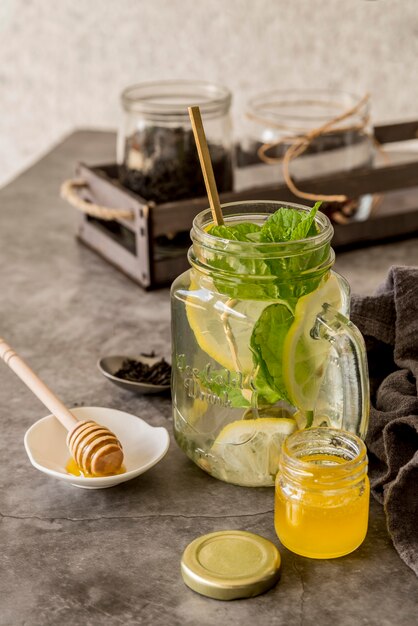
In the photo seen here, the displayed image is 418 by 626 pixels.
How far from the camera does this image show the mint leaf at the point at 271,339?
91 cm

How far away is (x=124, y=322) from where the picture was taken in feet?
4.60

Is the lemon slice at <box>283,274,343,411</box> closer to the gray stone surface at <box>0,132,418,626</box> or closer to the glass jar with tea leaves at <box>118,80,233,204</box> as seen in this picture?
the gray stone surface at <box>0,132,418,626</box>

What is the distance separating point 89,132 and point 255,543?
66.6 inches

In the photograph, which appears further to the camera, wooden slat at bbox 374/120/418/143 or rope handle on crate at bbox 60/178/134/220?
wooden slat at bbox 374/120/418/143

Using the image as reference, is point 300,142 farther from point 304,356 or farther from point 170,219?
point 304,356

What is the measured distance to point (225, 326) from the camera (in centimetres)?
94

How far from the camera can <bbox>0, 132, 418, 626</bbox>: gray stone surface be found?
2.66ft

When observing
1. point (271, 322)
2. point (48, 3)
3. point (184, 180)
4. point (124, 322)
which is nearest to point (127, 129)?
point (184, 180)

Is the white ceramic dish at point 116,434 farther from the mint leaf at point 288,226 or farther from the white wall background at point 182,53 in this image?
the white wall background at point 182,53

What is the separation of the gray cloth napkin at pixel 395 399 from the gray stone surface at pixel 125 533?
3 cm

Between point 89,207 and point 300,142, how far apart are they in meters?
0.37

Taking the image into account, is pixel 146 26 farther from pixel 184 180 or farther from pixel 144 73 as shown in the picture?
pixel 184 180

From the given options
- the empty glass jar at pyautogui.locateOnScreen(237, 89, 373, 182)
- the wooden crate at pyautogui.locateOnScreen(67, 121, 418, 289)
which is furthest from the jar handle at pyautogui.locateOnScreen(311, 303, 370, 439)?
the empty glass jar at pyautogui.locateOnScreen(237, 89, 373, 182)

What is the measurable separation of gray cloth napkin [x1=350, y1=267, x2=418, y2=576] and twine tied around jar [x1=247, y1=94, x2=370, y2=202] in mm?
487
